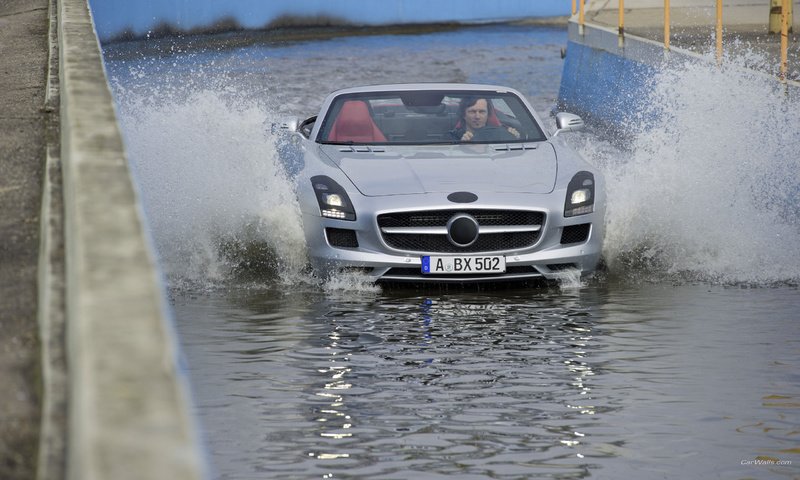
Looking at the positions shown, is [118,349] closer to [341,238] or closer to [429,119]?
[341,238]

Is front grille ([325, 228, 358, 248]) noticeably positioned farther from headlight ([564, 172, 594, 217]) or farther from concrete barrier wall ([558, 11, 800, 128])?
concrete barrier wall ([558, 11, 800, 128])

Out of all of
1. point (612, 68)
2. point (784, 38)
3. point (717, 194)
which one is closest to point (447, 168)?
point (717, 194)

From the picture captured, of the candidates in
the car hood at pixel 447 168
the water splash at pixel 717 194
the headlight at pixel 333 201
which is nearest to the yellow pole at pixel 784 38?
the water splash at pixel 717 194

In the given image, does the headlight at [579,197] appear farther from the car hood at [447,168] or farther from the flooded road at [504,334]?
the flooded road at [504,334]

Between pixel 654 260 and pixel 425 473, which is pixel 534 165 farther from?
pixel 425 473

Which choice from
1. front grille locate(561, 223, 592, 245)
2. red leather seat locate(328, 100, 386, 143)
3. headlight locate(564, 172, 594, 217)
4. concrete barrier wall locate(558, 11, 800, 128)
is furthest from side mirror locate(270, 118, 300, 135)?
concrete barrier wall locate(558, 11, 800, 128)

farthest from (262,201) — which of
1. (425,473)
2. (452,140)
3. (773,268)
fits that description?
(425,473)

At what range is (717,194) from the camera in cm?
1206

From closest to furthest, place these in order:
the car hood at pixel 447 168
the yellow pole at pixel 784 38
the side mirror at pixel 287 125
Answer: the car hood at pixel 447 168 < the side mirror at pixel 287 125 < the yellow pole at pixel 784 38

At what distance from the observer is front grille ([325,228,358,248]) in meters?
9.39

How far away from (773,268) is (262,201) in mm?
3656

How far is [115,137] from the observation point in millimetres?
5512

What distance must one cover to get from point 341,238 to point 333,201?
0.80 ft

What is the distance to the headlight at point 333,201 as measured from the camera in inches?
369
